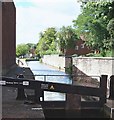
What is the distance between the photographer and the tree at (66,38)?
208ft

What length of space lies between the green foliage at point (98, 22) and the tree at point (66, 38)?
22.2 m

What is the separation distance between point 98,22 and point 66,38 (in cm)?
3605

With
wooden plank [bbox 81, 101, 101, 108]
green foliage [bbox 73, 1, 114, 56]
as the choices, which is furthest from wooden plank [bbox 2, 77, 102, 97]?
green foliage [bbox 73, 1, 114, 56]

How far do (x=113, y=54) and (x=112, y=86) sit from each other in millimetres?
8939

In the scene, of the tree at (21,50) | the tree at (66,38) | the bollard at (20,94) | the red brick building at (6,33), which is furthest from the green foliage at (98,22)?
the tree at (21,50)

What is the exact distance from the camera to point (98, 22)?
2744 cm

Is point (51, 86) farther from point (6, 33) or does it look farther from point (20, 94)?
point (6, 33)

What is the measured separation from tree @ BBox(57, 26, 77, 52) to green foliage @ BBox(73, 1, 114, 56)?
22179 mm

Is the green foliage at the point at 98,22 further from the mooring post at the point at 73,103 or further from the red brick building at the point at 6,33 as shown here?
the mooring post at the point at 73,103

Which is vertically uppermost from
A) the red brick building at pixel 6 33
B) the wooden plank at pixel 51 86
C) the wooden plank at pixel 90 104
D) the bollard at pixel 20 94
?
the red brick building at pixel 6 33

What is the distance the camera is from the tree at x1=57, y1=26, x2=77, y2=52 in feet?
208

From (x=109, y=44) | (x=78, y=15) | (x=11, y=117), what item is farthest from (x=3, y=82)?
(x=78, y=15)

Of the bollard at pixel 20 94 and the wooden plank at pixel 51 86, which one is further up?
the wooden plank at pixel 51 86

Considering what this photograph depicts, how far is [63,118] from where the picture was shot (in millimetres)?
12633
